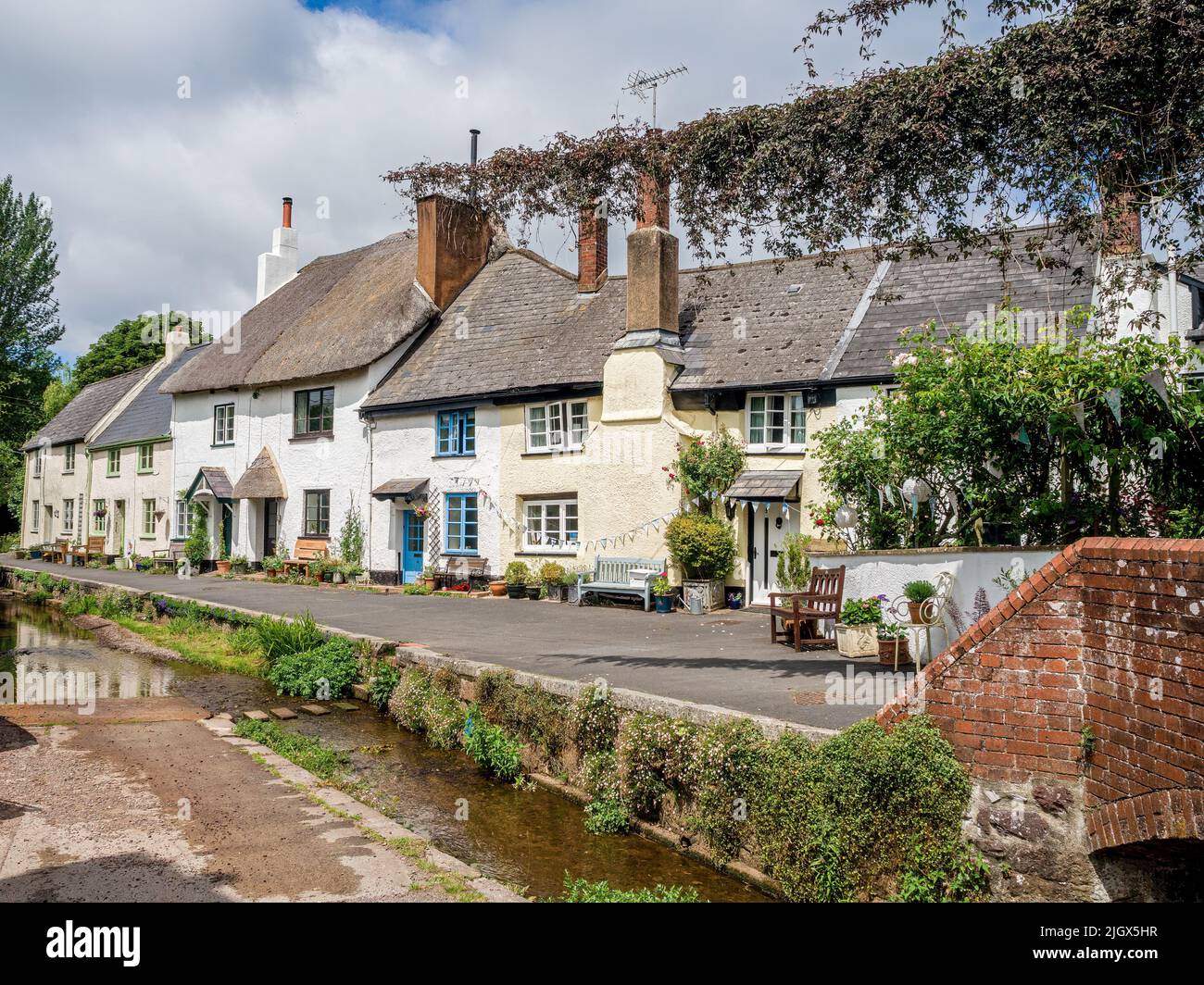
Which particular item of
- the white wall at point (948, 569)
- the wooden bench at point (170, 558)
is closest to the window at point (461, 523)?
the wooden bench at point (170, 558)

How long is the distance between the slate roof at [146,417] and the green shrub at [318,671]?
65.3 ft

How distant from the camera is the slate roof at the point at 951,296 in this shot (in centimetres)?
1614

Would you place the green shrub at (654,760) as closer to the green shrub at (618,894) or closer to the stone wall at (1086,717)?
the green shrub at (618,894)

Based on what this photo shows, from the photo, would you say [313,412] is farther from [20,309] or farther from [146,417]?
[20,309]

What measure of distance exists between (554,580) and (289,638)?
6764 mm

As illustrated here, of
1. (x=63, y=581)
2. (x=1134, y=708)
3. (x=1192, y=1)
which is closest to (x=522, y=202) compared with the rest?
(x=1192, y=1)

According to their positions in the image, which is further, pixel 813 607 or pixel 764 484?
pixel 764 484

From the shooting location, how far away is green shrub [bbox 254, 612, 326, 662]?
1330cm

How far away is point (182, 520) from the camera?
28750 mm

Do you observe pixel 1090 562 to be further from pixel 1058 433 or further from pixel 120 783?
pixel 120 783

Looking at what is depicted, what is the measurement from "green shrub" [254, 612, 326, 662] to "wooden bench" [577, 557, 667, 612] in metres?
6.10

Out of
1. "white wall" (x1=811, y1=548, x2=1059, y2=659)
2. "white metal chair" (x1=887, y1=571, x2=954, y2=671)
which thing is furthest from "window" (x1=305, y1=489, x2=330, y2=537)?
"white metal chair" (x1=887, y1=571, x2=954, y2=671)

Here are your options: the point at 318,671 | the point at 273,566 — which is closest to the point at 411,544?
the point at 273,566

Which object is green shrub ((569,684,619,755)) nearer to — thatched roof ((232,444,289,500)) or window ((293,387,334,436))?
window ((293,387,334,436))
